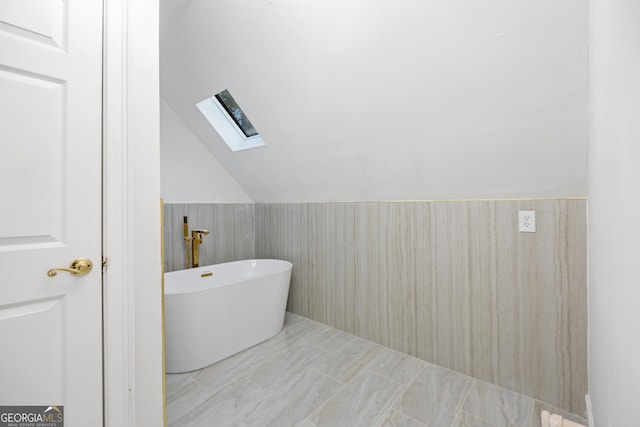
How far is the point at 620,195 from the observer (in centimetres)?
63

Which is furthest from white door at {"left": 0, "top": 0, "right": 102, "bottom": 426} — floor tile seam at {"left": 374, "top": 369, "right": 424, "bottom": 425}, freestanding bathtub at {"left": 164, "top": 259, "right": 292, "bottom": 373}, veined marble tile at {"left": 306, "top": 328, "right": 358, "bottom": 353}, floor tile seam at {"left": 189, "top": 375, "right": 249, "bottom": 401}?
veined marble tile at {"left": 306, "top": 328, "right": 358, "bottom": 353}

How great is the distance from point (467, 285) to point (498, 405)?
658 millimetres

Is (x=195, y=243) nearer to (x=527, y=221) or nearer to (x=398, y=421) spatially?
(x=398, y=421)

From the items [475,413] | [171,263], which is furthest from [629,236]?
[171,263]

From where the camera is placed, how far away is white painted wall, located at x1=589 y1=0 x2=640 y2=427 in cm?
52

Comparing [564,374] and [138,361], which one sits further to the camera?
[564,374]

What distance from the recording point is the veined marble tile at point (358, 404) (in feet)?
4.72

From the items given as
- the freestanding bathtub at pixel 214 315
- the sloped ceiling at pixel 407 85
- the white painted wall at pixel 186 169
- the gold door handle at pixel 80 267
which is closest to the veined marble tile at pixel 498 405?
the sloped ceiling at pixel 407 85

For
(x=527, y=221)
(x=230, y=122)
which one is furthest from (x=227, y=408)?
(x=230, y=122)

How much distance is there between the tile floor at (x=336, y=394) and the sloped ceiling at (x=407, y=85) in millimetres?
1195

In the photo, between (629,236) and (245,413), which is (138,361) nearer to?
(245,413)

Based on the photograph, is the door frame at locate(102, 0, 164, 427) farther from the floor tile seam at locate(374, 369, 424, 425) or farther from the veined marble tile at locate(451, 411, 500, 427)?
the veined marble tile at locate(451, 411, 500, 427)

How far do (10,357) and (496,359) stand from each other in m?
2.30

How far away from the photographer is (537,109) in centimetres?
132
